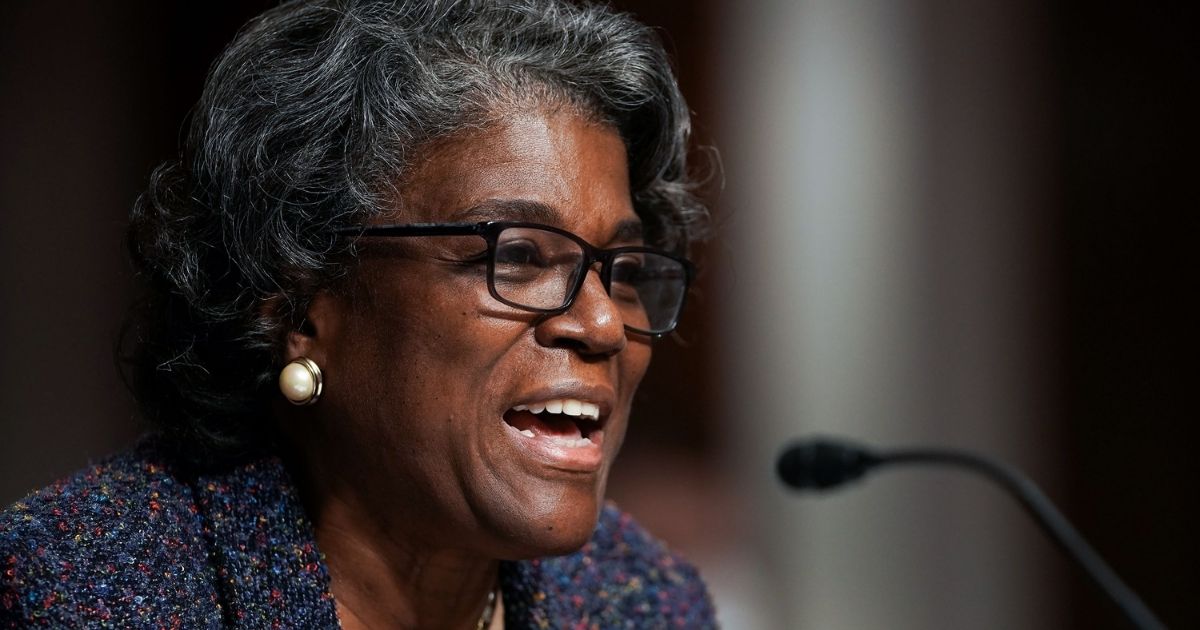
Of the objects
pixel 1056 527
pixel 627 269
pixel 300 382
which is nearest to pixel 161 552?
pixel 300 382

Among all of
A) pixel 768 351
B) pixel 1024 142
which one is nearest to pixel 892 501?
pixel 768 351

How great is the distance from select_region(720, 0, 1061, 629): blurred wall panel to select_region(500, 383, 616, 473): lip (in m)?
3.27

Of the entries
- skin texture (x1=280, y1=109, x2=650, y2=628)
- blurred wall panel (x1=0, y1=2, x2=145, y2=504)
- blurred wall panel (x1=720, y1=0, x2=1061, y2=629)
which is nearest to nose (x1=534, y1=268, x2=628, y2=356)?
skin texture (x1=280, y1=109, x2=650, y2=628)

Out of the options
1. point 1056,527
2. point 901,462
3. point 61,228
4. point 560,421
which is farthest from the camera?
point 61,228

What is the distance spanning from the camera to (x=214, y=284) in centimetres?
172

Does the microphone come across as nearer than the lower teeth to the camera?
No

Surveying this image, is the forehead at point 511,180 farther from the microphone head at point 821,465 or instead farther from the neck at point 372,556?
the microphone head at point 821,465

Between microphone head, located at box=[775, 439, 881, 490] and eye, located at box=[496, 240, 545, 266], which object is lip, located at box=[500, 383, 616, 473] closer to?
eye, located at box=[496, 240, 545, 266]

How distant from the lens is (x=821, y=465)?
215 centimetres

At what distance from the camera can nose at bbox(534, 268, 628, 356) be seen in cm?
163

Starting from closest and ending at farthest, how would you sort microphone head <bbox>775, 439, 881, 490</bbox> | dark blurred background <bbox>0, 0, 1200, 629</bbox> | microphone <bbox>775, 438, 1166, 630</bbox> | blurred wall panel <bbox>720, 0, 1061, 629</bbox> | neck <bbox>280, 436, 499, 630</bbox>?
neck <bbox>280, 436, 499, 630</bbox>, microphone <bbox>775, 438, 1166, 630</bbox>, microphone head <bbox>775, 439, 881, 490</bbox>, dark blurred background <bbox>0, 0, 1200, 629</bbox>, blurred wall panel <bbox>720, 0, 1061, 629</bbox>

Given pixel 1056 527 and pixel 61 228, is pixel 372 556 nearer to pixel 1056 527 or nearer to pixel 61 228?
pixel 1056 527

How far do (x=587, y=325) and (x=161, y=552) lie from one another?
581 mm

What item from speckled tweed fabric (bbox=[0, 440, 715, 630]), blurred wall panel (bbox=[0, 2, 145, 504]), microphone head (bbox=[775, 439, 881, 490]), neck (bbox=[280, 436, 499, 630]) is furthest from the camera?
blurred wall panel (bbox=[0, 2, 145, 504])
